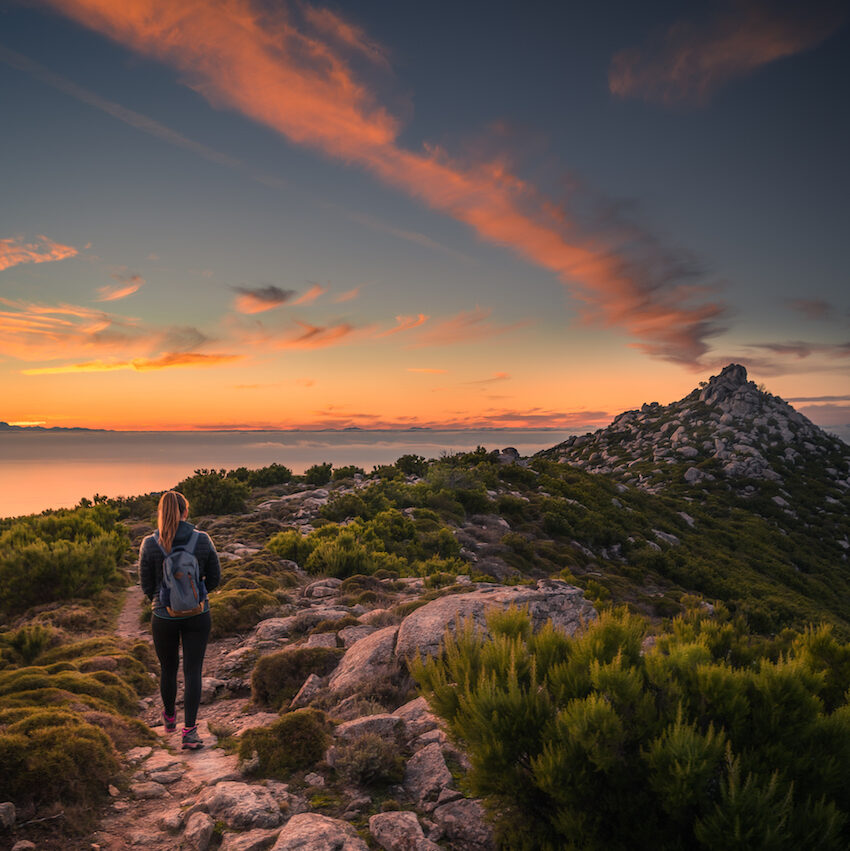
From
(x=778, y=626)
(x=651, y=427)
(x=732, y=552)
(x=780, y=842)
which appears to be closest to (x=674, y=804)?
(x=780, y=842)

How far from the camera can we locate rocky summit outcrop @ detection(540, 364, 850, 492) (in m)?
56.0

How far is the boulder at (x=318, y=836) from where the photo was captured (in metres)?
3.63

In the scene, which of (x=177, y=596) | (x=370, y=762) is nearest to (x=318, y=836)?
(x=370, y=762)

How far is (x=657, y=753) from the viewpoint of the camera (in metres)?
2.87

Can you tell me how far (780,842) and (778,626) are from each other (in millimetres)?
22408

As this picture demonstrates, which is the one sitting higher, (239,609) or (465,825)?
(465,825)

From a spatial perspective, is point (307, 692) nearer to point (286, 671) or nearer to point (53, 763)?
point (286, 671)

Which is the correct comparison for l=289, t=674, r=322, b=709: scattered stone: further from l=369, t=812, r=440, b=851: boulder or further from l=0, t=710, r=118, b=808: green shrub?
l=369, t=812, r=440, b=851: boulder

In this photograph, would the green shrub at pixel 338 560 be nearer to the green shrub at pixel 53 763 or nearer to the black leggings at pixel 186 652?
the black leggings at pixel 186 652

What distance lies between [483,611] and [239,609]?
6188 millimetres

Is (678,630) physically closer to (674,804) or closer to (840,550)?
(674,804)

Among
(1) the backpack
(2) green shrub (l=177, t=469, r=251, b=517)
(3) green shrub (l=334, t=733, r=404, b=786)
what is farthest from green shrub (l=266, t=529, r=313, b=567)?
(3) green shrub (l=334, t=733, r=404, b=786)

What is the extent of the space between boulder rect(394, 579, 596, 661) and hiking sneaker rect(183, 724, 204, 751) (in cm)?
263

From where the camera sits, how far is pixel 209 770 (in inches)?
208
